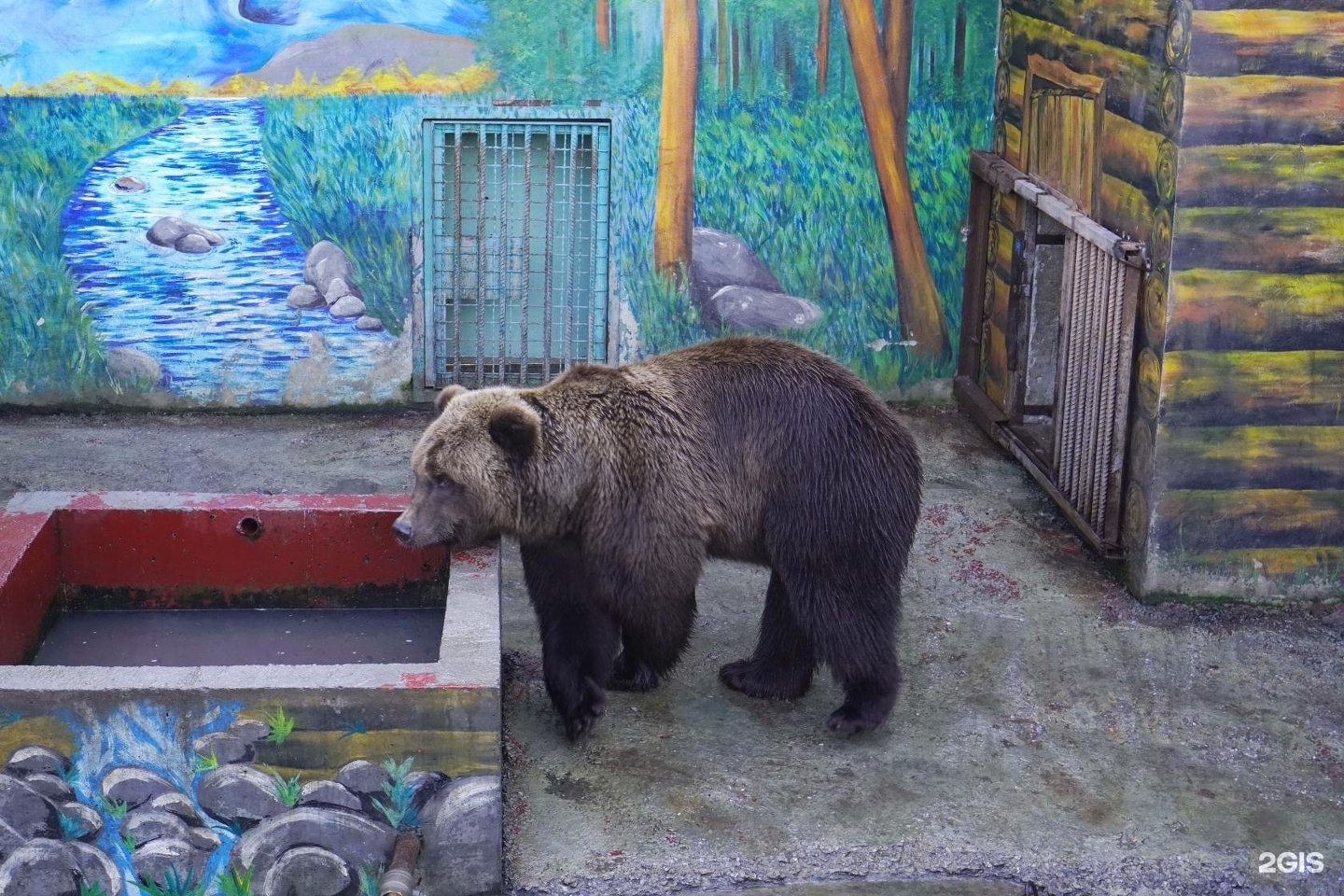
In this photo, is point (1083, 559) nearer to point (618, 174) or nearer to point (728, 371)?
point (728, 371)

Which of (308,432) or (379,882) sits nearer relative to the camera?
(379,882)

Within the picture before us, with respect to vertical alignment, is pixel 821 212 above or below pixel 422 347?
above

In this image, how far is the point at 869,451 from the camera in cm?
502

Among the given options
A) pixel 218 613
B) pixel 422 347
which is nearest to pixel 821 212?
pixel 422 347

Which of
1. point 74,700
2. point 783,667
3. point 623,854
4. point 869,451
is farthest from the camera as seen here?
point 783,667

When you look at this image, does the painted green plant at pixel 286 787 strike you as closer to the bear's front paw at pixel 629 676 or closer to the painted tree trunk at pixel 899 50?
the bear's front paw at pixel 629 676

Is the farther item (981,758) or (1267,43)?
(1267,43)

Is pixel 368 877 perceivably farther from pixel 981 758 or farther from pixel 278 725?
pixel 981 758

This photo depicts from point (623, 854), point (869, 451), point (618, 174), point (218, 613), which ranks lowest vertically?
point (623, 854)

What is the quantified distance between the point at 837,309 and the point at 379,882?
16.8 feet

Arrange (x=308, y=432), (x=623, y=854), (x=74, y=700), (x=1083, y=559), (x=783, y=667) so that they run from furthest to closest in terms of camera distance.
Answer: (x=308, y=432) < (x=1083, y=559) < (x=783, y=667) < (x=623, y=854) < (x=74, y=700)

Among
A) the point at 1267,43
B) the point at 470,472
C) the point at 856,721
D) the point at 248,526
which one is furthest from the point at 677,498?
the point at 1267,43

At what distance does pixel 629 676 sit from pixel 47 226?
448 cm

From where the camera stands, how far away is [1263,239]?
6.00 meters
